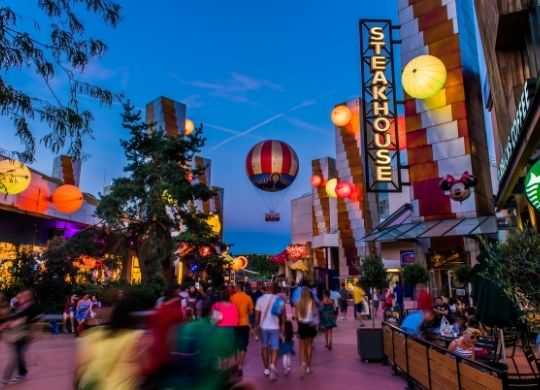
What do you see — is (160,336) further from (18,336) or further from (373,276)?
(373,276)

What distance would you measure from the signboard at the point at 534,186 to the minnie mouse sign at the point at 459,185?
1465cm

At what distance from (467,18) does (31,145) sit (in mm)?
24962

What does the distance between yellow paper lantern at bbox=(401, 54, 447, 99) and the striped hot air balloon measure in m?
7.87

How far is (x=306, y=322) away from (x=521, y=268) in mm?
4467

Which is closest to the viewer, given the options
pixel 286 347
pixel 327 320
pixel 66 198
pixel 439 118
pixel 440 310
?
pixel 286 347

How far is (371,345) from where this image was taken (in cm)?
974

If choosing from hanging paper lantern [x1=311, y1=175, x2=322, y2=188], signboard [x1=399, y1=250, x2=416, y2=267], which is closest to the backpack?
signboard [x1=399, y1=250, x2=416, y2=267]

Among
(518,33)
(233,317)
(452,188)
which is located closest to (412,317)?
(233,317)

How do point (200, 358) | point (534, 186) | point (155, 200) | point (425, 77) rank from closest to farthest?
point (200, 358) → point (534, 186) → point (155, 200) → point (425, 77)

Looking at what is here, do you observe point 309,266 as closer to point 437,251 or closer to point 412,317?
point 437,251

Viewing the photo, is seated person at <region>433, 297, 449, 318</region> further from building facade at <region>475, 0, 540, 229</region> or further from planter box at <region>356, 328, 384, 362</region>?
planter box at <region>356, 328, 384, 362</region>

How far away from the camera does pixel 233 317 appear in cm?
770

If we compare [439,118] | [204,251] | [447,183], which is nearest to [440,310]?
[447,183]

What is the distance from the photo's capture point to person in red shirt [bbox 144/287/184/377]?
3.63 metres
